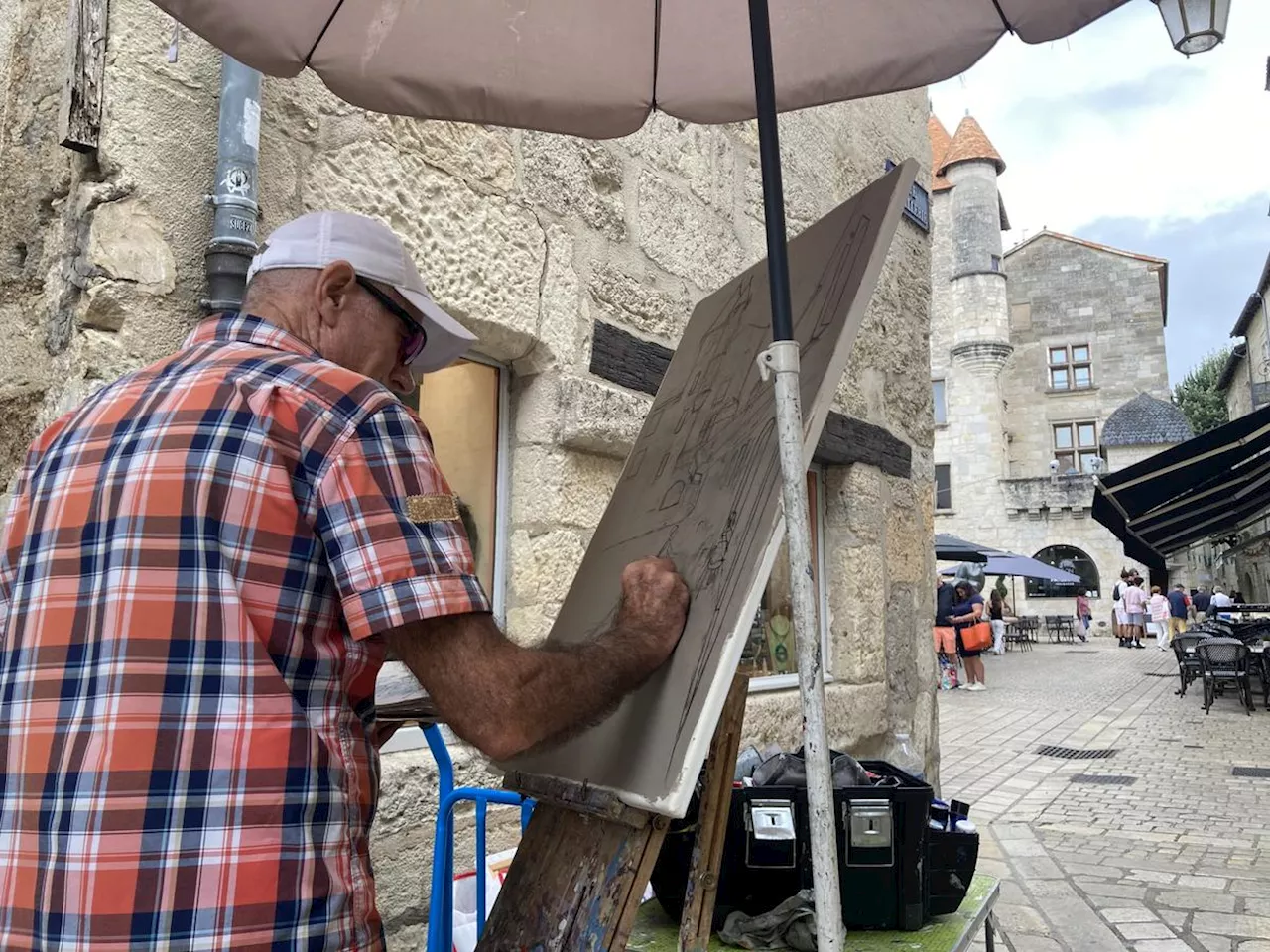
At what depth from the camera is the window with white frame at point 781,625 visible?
419 cm

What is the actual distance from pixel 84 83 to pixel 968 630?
13.0 meters

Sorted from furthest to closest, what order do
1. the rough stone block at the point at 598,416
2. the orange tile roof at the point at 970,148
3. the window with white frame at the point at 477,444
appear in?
the orange tile roof at the point at 970,148 → the rough stone block at the point at 598,416 → the window with white frame at the point at 477,444

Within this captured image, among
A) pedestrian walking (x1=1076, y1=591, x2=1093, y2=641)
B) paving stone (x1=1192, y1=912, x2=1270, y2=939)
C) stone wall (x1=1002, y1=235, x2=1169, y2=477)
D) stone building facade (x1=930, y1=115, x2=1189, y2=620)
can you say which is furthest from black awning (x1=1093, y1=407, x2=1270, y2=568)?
stone wall (x1=1002, y1=235, x2=1169, y2=477)

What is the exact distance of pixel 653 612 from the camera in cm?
136

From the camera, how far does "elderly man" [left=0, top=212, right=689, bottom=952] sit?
3.47 feet

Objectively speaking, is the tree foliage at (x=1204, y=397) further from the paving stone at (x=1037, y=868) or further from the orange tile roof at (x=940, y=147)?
the paving stone at (x=1037, y=868)

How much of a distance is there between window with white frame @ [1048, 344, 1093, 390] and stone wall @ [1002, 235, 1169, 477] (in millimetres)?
203

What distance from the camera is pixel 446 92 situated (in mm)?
1910

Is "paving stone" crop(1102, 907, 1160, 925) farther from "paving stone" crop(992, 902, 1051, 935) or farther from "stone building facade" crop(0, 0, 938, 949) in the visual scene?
"stone building facade" crop(0, 0, 938, 949)

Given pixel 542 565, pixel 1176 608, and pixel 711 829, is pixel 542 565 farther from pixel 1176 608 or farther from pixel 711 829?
pixel 1176 608

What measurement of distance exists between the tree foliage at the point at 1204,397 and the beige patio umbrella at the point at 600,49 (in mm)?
44063

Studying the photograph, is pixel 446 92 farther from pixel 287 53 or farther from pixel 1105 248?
pixel 1105 248

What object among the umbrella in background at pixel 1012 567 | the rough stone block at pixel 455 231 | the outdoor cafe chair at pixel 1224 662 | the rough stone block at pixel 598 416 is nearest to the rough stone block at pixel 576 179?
the rough stone block at pixel 455 231

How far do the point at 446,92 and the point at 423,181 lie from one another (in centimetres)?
85
